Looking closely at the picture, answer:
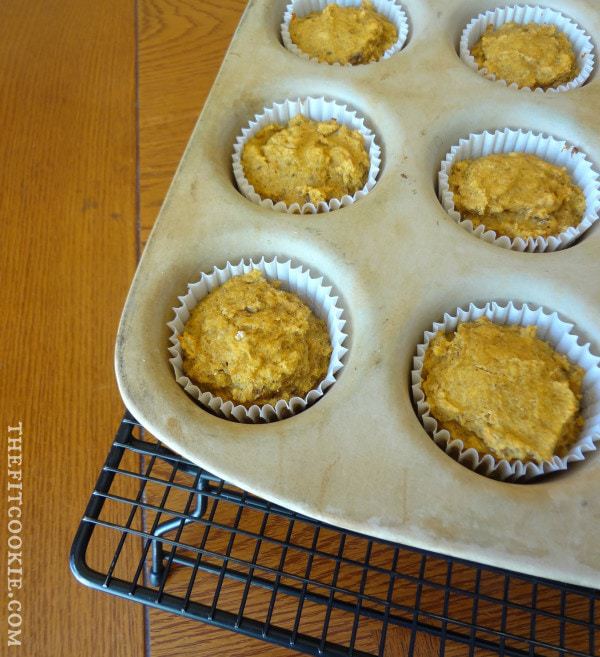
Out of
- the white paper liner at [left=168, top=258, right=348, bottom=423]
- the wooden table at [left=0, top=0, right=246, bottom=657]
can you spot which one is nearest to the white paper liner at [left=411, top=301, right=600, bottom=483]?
the white paper liner at [left=168, top=258, right=348, bottom=423]

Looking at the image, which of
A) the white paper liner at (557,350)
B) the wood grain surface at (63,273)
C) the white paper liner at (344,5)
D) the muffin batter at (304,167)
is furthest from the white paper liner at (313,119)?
the wood grain surface at (63,273)

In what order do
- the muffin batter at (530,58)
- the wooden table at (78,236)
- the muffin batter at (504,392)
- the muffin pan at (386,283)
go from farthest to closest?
the muffin batter at (530,58), the wooden table at (78,236), the muffin batter at (504,392), the muffin pan at (386,283)

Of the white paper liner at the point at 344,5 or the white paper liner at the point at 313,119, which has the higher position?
the white paper liner at the point at 344,5

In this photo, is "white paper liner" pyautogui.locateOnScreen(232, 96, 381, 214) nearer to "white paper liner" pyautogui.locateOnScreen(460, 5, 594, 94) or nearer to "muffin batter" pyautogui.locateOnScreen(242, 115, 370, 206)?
"muffin batter" pyautogui.locateOnScreen(242, 115, 370, 206)

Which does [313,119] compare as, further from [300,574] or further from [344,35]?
[300,574]

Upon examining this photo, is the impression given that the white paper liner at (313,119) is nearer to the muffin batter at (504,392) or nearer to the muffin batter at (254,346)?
the muffin batter at (254,346)

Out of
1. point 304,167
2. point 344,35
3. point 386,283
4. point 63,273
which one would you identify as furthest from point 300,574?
point 344,35
